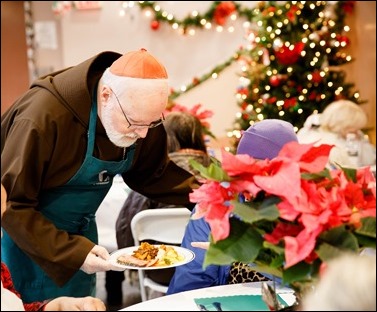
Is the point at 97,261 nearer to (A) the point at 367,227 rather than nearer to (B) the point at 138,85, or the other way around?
(B) the point at 138,85

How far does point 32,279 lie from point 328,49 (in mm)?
4647

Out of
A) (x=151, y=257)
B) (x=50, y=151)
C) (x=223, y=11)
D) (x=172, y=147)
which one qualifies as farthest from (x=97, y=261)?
(x=223, y=11)

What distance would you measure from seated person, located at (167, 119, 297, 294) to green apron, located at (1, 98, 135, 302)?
367mm

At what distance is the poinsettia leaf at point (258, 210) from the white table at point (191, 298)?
1.25ft

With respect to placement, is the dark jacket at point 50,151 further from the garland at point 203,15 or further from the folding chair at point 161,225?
the garland at point 203,15

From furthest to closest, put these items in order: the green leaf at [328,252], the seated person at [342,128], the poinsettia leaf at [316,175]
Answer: the seated person at [342,128]
the poinsettia leaf at [316,175]
the green leaf at [328,252]

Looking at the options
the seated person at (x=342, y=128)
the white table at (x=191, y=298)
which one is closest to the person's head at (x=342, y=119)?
the seated person at (x=342, y=128)

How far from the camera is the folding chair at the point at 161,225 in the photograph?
116 inches

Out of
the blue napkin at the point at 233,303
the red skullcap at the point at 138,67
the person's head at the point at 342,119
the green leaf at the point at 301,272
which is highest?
the red skullcap at the point at 138,67

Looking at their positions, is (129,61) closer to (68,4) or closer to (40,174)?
(40,174)

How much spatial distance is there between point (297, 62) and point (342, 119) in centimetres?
153

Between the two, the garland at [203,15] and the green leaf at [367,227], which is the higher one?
the garland at [203,15]

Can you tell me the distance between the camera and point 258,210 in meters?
1.32

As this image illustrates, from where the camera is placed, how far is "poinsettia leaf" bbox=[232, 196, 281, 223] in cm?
128
